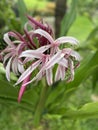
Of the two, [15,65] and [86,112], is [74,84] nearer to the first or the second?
[86,112]

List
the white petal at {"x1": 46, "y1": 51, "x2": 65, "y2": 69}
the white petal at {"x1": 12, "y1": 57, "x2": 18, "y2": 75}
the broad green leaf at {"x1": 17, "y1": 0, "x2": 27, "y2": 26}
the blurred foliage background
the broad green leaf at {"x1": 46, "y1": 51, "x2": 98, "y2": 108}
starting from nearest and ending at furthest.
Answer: the white petal at {"x1": 46, "y1": 51, "x2": 65, "y2": 69} < the white petal at {"x1": 12, "y1": 57, "x2": 18, "y2": 75} < the blurred foliage background < the broad green leaf at {"x1": 46, "y1": 51, "x2": 98, "y2": 108} < the broad green leaf at {"x1": 17, "y1": 0, "x2": 27, "y2": 26}

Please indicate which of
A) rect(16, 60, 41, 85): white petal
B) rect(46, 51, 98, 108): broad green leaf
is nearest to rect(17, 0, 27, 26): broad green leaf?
rect(46, 51, 98, 108): broad green leaf

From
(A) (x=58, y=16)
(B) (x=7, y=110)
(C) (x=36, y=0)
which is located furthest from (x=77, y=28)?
(C) (x=36, y=0)

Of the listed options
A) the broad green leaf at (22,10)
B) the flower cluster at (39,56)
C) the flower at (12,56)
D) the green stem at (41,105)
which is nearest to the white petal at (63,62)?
the flower cluster at (39,56)

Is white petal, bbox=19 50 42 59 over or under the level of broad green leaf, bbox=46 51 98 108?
under

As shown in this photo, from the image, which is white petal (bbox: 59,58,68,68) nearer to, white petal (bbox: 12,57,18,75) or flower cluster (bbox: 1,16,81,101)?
flower cluster (bbox: 1,16,81,101)

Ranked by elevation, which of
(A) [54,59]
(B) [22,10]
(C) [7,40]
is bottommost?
(A) [54,59]

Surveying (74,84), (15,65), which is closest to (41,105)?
(74,84)

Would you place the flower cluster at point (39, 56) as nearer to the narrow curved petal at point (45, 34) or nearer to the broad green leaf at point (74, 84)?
the narrow curved petal at point (45, 34)
